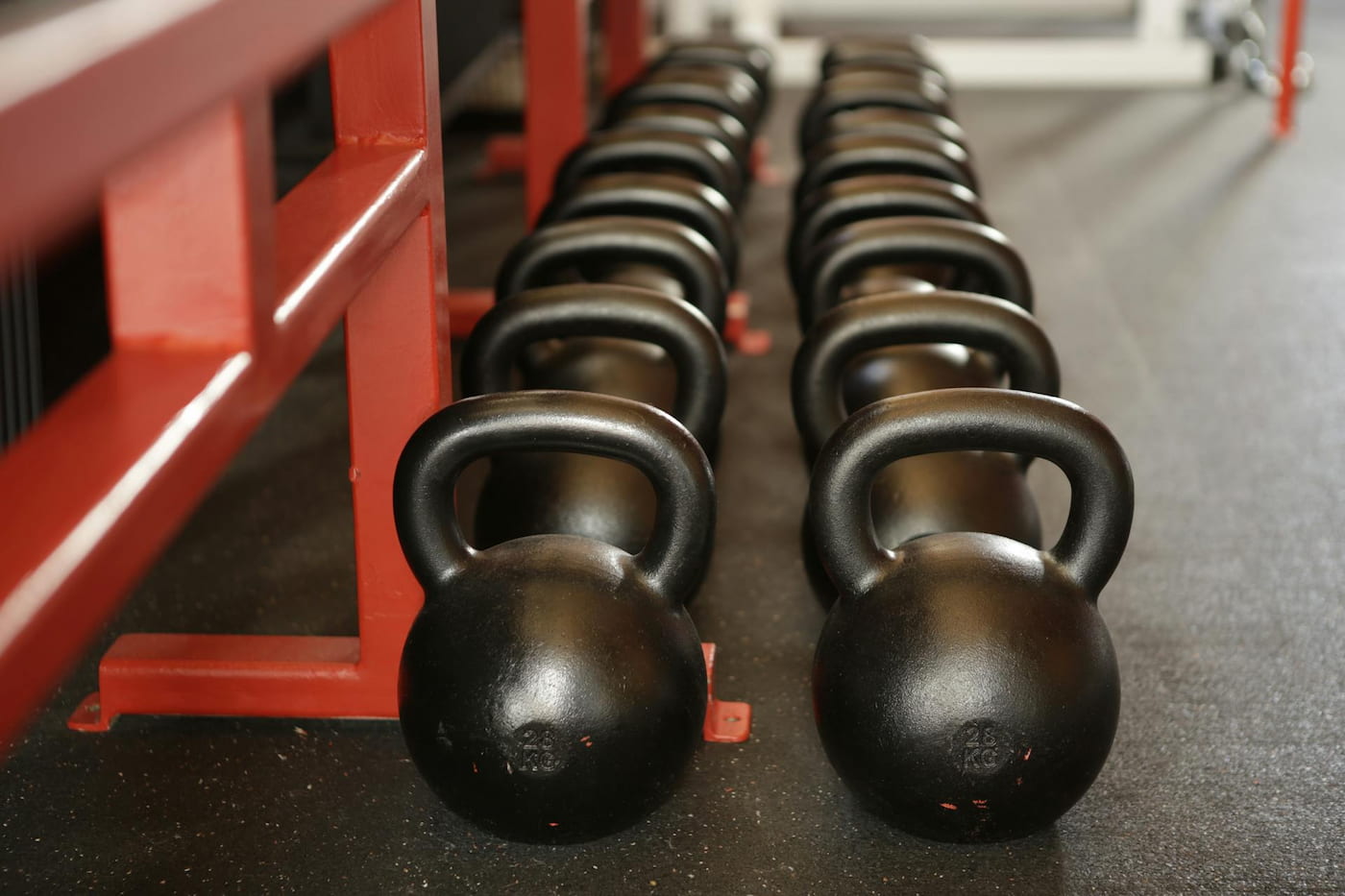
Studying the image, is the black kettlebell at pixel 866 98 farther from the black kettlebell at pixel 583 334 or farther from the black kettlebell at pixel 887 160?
the black kettlebell at pixel 583 334

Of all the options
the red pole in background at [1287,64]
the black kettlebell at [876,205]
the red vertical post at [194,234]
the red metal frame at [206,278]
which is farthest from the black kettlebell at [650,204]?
the red pole in background at [1287,64]

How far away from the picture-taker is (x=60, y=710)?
1882 mm

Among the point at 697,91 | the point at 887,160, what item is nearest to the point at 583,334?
the point at 887,160

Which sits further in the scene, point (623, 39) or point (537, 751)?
point (623, 39)

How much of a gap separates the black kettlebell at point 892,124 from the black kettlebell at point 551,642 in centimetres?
166

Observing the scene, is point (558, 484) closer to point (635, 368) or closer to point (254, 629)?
point (635, 368)

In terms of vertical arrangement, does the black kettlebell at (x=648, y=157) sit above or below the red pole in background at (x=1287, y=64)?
above

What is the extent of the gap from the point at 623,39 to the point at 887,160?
2.17 meters

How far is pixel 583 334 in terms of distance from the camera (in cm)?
179

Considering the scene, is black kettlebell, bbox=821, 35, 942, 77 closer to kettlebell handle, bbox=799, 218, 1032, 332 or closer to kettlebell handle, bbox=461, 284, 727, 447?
kettlebell handle, bbox=799, 218, 1032, 332

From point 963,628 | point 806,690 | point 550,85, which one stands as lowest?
point 806,690

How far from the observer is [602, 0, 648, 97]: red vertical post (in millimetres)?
4672

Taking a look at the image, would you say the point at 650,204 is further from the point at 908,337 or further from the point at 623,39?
the point at 623,39

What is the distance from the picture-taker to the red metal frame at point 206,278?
2.49 ft
